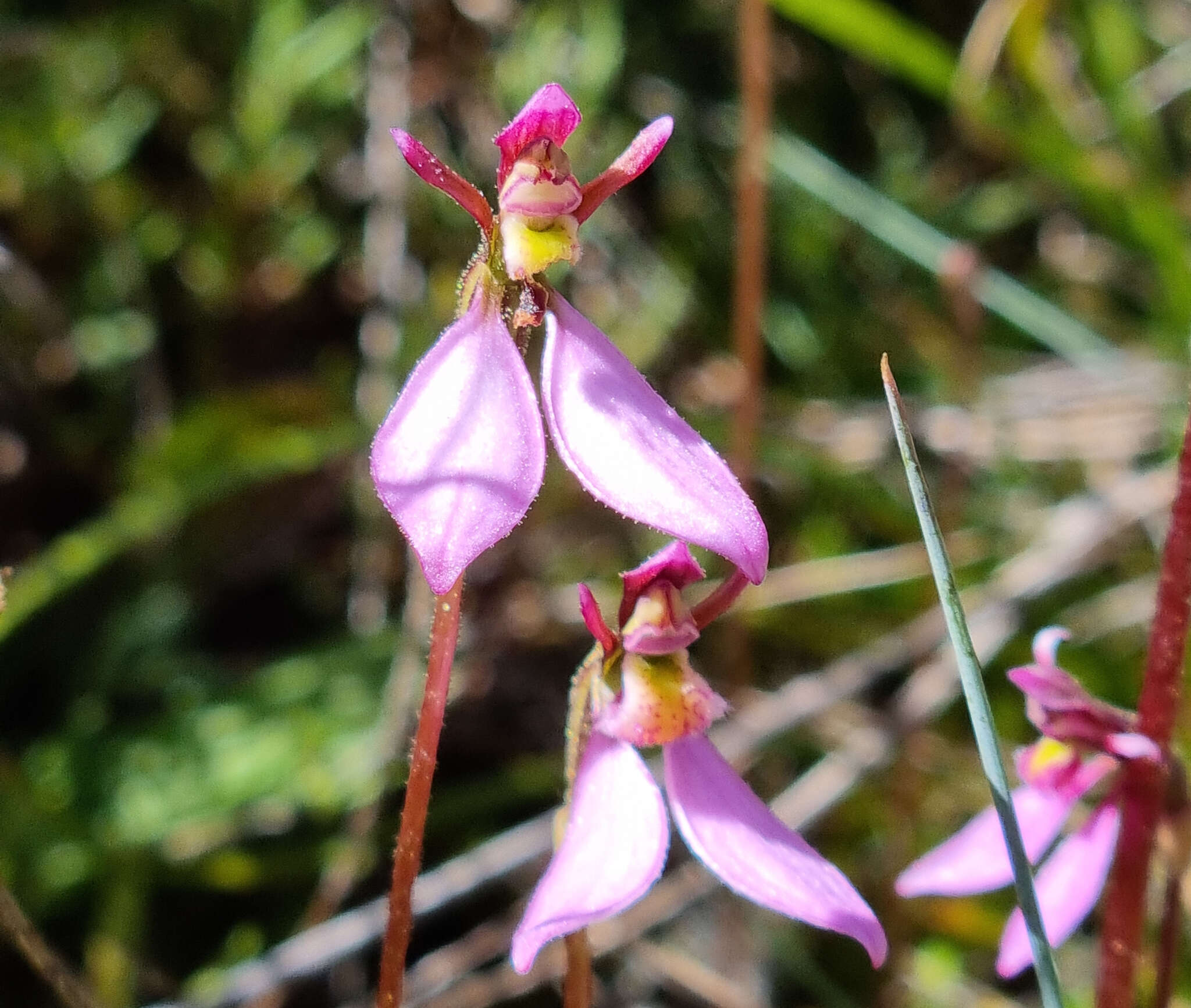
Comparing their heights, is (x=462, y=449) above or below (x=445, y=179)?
below

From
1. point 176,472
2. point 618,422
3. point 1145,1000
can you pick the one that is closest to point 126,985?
point 176,472

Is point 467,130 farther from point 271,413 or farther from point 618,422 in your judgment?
point 618,422

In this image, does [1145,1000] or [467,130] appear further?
[467,130]

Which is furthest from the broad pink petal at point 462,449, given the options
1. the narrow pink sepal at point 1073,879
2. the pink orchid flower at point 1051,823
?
the narrow pink sepal at point 1073,879

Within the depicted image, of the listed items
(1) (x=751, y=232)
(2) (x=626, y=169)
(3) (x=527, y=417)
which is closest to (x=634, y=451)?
(3) (x=527, y=417)

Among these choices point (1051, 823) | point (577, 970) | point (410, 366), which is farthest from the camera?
point (410, 366)

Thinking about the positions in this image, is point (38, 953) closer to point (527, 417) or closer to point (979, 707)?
point (527, 417)

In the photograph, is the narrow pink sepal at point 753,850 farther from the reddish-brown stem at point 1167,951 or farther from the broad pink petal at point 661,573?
the reddish-brown stem at point 1167,951
